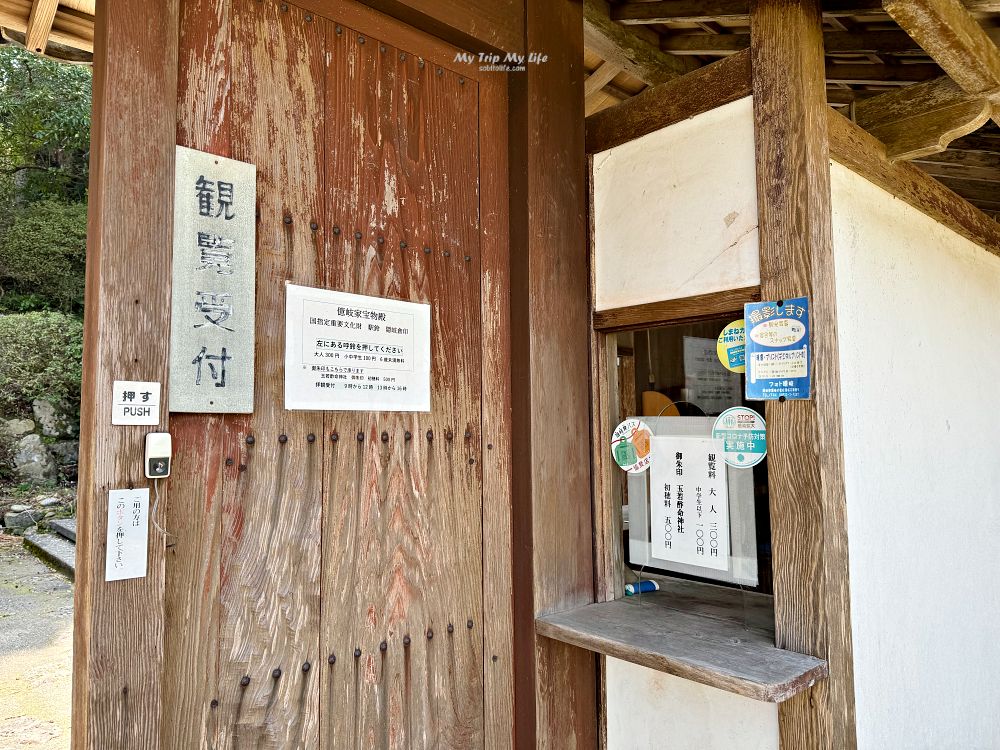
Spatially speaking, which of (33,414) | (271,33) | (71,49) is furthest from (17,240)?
(271,33)

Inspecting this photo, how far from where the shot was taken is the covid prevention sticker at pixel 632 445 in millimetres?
2525

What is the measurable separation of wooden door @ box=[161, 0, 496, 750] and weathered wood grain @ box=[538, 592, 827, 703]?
1.42 feet

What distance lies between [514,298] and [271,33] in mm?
1193

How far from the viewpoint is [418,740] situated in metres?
2.09

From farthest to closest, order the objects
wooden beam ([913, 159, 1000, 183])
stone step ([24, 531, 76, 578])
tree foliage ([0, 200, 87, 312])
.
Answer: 1. tree foliage ([0, 200, 87, 312])
2. stone step ([24, 531, 76, 578])
3. wooden beam ([913, 159, 1000, 183])

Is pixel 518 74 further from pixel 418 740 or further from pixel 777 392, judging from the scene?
pixel 418 740

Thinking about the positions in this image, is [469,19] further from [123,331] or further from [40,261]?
[40,261]

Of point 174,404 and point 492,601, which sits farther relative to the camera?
point 492,601

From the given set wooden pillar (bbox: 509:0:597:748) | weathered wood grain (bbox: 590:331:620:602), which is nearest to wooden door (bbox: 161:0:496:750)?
wooden pillar (bbox: 509:0:597:748)

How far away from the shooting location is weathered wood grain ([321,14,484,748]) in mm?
1982

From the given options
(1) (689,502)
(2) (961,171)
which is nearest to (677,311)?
(1) (689,502)

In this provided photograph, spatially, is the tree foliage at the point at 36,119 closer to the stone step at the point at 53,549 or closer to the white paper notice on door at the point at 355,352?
the stone step at the point at 53,549

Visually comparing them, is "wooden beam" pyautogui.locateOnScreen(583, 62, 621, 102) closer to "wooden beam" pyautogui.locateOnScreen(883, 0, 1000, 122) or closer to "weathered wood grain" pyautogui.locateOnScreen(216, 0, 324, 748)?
"wooden beam" pyautogui.locateOnScreen(883, 0, 1000, 122)

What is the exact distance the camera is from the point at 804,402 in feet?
6.54
